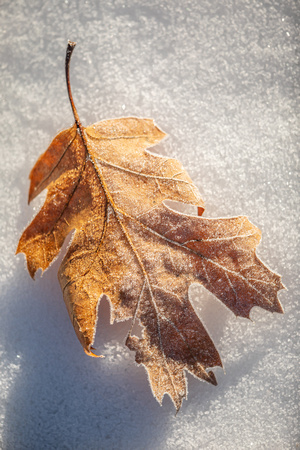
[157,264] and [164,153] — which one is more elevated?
[164,153]

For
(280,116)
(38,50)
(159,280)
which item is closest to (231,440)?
(159,280)

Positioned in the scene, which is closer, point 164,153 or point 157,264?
point 157,264

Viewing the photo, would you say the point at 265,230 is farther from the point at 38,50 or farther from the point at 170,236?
the point at 38,50
